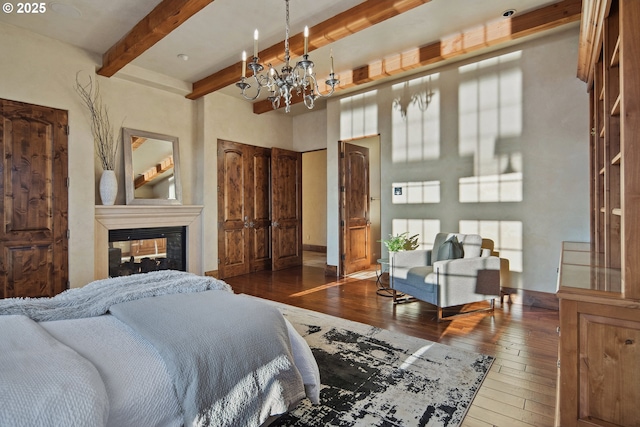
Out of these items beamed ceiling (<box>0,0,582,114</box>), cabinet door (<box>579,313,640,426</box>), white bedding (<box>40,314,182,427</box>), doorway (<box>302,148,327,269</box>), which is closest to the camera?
white bedding (<box>40,314,182,427</box>)

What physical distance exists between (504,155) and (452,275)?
5.80 ft

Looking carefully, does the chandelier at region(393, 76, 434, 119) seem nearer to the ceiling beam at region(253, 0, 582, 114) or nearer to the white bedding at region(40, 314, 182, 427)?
the ceiling beam at region(253, 0, 582, 114)

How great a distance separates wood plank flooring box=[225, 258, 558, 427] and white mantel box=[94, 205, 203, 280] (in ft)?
2.74

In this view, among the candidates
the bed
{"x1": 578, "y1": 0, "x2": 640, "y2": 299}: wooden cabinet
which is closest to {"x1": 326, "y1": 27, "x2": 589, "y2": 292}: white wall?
{"x1": 578, "y1": 0, "x2": 640, "y2": 299}: wooden cabinet

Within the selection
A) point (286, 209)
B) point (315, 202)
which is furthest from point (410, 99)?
point (315, 202)

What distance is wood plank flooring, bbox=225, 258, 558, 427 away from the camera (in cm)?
196

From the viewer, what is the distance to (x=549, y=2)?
10.6ft

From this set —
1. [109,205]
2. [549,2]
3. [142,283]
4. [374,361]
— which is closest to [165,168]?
[109,205]

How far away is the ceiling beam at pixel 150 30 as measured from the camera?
297 centimetres

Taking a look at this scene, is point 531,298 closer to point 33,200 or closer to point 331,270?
point 331,270

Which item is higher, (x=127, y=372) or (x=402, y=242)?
(x=402, y=242)

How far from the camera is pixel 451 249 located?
3.69m

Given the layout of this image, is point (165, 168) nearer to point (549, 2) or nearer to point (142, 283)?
point (142, 283)

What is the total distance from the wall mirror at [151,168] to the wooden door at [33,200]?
2.71ft
